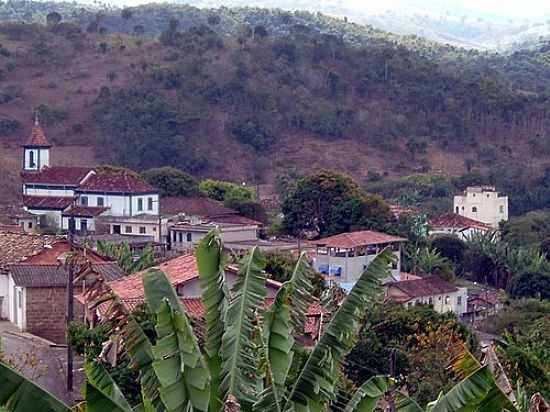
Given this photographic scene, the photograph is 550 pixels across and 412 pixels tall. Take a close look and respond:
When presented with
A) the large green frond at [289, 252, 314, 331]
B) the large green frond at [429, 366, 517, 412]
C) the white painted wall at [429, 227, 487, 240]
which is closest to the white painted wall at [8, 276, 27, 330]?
the large green frond at [289, 252, 314, 331]

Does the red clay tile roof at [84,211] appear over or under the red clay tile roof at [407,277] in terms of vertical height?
under

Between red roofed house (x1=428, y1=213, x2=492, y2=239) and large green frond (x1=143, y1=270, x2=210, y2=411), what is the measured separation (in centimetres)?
4400

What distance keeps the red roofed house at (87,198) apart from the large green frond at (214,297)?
3669 cm

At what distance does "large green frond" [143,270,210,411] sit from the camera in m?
7.04

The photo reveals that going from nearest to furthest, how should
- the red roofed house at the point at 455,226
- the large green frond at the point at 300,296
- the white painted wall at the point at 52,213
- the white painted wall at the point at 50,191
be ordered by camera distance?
the large green frond at the point at 300,296 < the white painted wall at the point at 52,213 < the white painted wall at the point at 50,191 < the red roofed house at the point at 455,226

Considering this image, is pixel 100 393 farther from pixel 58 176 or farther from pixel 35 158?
pixel 35 158

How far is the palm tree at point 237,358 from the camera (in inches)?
280

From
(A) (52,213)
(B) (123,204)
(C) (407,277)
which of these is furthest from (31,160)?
(C) (407,277)

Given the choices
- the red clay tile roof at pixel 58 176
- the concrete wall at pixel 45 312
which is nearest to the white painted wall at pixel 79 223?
the red clay tile roof at pixel 58 176

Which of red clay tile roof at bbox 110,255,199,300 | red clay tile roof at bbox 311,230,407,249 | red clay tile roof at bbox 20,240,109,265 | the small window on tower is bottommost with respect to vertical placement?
Result: the small window on tower

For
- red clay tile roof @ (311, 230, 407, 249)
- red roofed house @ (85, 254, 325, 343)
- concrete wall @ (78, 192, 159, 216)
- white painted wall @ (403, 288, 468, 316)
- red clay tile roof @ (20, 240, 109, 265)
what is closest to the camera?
red roofed house @ (85, 254, 325, 343)

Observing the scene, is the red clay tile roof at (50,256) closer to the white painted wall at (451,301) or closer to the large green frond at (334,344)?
the white painted wall at (451,301)

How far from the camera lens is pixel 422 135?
79875mm

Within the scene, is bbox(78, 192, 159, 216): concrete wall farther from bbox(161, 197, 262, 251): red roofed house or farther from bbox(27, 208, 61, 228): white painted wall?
bbox(27, 208, 61, 228): white painted wall
